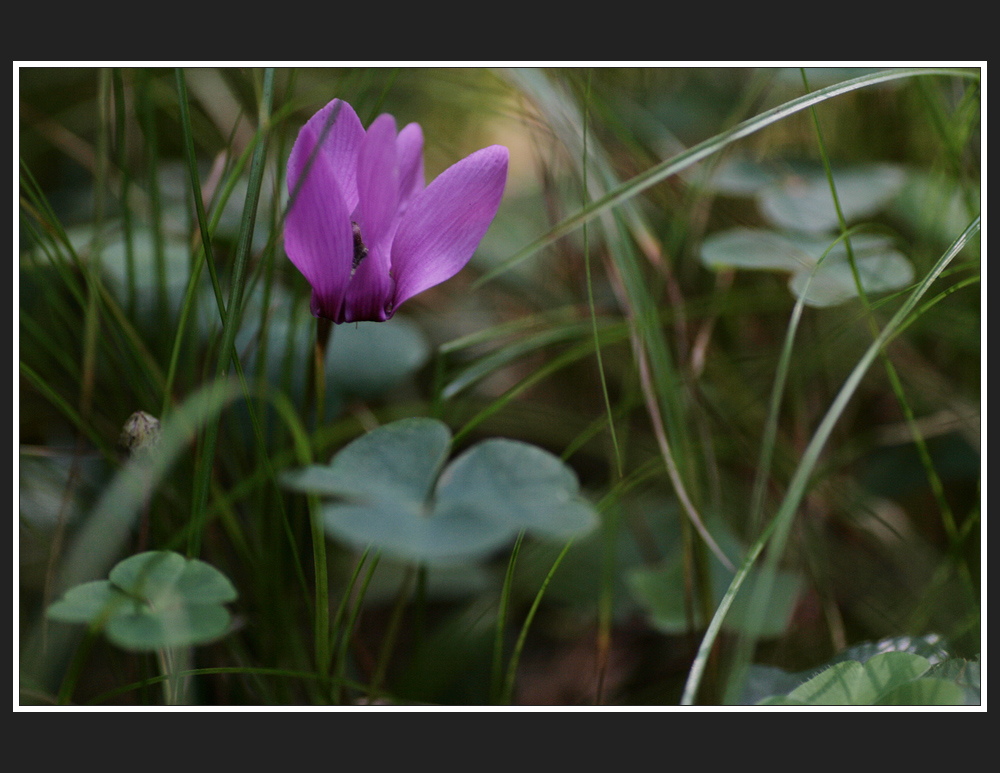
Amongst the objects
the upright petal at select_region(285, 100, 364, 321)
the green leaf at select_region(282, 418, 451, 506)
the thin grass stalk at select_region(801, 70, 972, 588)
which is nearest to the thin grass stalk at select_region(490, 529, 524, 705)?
the green leaf at select_region(282, 418, 451, 506)

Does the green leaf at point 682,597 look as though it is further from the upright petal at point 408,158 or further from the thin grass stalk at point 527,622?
the upright petal at point 408,158

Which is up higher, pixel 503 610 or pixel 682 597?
pixel 503 610

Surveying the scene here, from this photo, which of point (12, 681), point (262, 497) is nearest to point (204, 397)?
point (262, 497)

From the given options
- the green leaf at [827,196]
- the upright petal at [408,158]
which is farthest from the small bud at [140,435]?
the green leaf at [827,196]

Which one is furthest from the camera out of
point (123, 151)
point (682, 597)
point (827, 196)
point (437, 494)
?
point (827, 196)

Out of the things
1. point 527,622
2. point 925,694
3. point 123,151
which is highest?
point 123,151

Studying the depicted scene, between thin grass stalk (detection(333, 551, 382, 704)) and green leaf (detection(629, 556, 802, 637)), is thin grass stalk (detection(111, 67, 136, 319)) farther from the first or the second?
green leaf (detection(629, 556, 802, 637))

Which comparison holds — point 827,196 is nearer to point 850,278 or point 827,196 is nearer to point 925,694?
point 850,278

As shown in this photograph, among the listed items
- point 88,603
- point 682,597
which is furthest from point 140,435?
point 682,597
